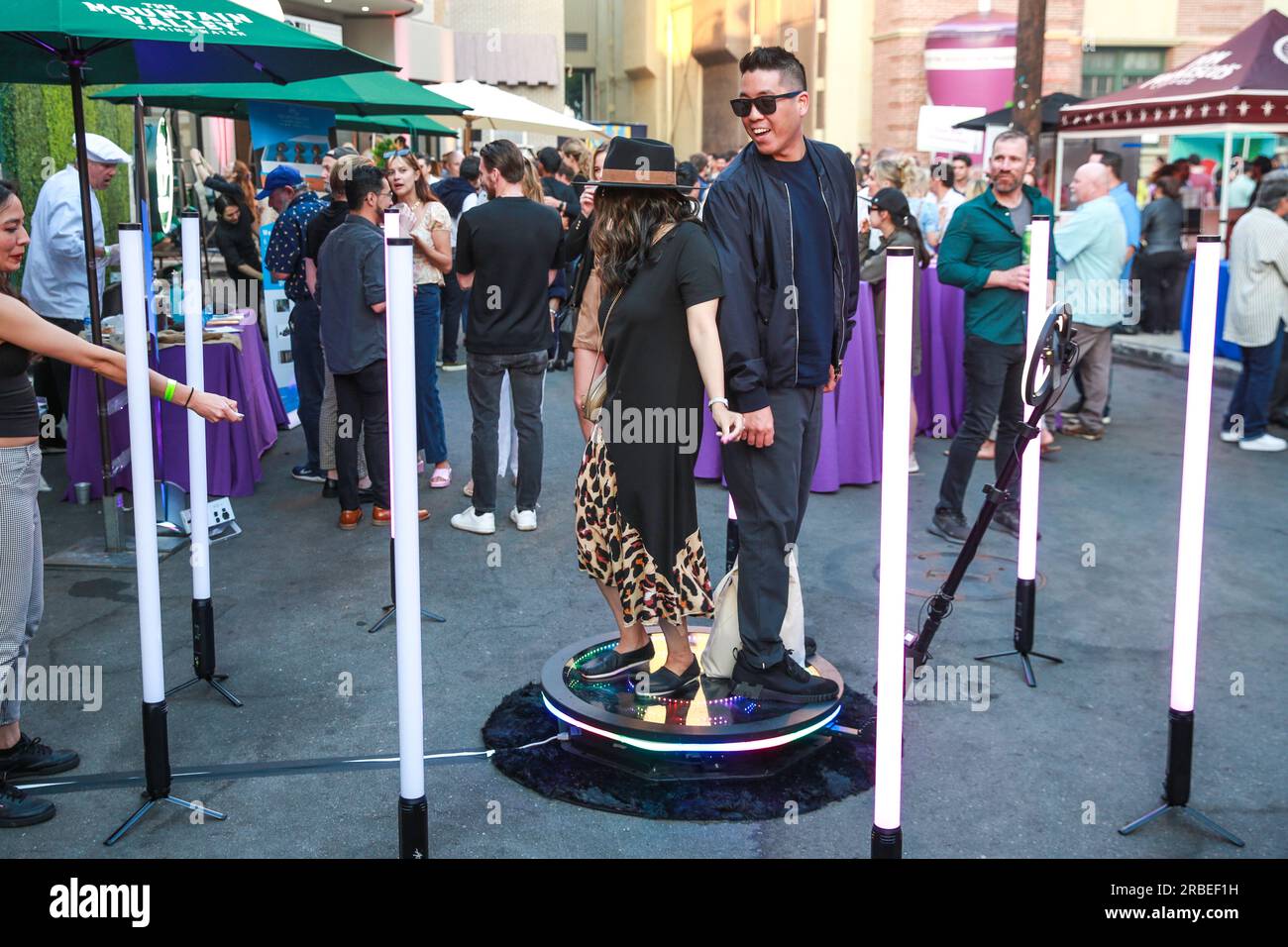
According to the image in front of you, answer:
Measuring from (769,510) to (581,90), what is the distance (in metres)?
57.0

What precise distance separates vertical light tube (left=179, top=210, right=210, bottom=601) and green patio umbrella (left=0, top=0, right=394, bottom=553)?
106 centimetres

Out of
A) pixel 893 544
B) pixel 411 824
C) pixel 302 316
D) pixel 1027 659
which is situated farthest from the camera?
pixel 302 316

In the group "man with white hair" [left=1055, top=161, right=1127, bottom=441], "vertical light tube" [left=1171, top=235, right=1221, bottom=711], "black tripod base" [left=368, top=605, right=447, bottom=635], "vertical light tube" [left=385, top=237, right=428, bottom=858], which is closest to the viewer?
"vertical light tube" [left=385, top=237, right=428, bottom=858]

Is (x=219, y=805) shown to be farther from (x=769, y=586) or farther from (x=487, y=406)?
(x=487, y=406)

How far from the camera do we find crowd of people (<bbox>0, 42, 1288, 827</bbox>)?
4.17 metres

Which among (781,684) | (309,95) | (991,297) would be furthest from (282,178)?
(781,684)

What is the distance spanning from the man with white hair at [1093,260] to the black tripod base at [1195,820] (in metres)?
6.14

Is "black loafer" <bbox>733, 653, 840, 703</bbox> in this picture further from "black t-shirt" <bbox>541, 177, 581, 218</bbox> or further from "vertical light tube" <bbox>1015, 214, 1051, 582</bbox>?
"black t-shirt" <bbox>541, 177, 581, 218</bbox>

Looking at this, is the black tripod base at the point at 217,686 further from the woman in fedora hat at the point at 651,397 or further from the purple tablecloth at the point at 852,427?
the purple tablecloth at the point at 852,427

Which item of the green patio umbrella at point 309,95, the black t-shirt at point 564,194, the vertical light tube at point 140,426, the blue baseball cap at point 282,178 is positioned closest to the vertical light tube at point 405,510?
the vertical light tube at point 140,426

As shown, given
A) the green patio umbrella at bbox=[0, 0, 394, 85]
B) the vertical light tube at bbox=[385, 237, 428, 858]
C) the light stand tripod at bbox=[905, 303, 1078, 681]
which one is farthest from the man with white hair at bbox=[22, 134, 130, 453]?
the light stand tripod at bbox=[905, 303, 1078, 681]

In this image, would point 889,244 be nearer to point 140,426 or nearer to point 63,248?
point 63,248

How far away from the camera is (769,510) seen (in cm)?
430

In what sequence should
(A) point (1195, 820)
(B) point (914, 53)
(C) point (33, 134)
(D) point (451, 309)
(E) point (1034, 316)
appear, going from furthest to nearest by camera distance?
(B) point (914, 53) < (D) point (451, 309) < (C) point (33, 134) < (E) point (1034, 316) < (A) point (1195, 820)
